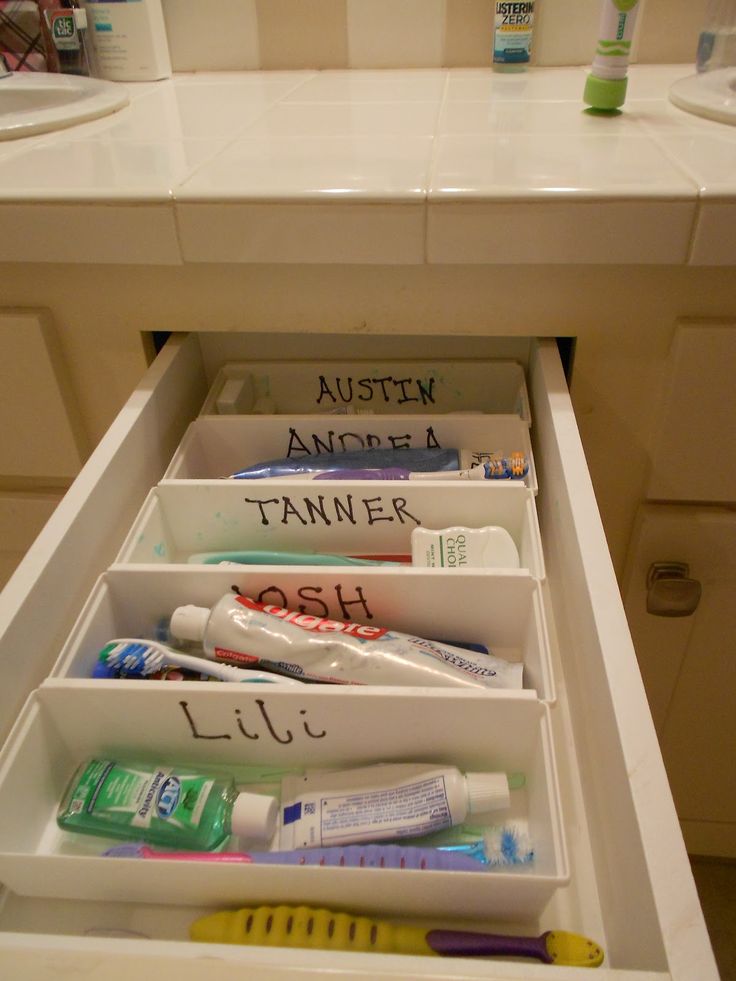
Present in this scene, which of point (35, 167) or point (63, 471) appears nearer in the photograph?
point (35, 167)

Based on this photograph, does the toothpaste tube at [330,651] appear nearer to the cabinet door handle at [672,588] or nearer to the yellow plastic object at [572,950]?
the yellow plastic object at [572,950]

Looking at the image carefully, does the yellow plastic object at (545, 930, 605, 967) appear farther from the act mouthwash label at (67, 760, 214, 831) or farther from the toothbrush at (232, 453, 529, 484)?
the toothbrush at (232, 453, 529, 484)

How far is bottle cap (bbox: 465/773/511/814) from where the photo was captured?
0.42 m

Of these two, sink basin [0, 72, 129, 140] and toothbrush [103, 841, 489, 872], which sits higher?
sink basin [0, 72, 129, 140]

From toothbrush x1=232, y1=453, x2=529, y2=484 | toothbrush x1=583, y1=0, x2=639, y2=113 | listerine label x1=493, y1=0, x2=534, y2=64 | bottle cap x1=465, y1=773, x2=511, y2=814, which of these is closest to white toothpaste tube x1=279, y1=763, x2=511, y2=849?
bottle cap x1=465, y1=773, x2=511, y2=814

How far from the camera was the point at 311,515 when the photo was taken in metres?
0.59

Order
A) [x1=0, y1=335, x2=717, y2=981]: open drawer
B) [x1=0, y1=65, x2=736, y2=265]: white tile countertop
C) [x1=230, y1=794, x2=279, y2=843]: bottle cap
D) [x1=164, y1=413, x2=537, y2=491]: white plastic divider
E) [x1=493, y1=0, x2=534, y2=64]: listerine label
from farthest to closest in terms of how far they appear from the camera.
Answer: [x1=493, y1=0, x2=534, y2=64]: listerine label
[x1=164, y1=413, x2=537, y2=491]: white plastic divider
[x1=0, y1=65, x2=736, y2=265]: white tile countertop
[x1=230, y1=794, x2=279, y2=843]: bottle cap
[x1=0, y1=335, x2=717, y2=981]: open drawer

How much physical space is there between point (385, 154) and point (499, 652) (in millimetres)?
440

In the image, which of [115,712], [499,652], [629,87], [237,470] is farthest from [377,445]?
[629,87]

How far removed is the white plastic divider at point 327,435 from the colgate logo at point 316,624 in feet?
0.60

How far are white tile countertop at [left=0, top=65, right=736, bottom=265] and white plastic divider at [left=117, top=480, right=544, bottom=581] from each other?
0.18 m

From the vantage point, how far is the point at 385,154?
64 cm

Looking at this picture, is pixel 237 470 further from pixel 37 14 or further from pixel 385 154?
pixel 37 14

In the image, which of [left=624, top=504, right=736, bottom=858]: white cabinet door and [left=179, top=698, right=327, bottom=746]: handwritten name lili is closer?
[left=179, top=698, right=327, bottom=746]: handwritten name lili
